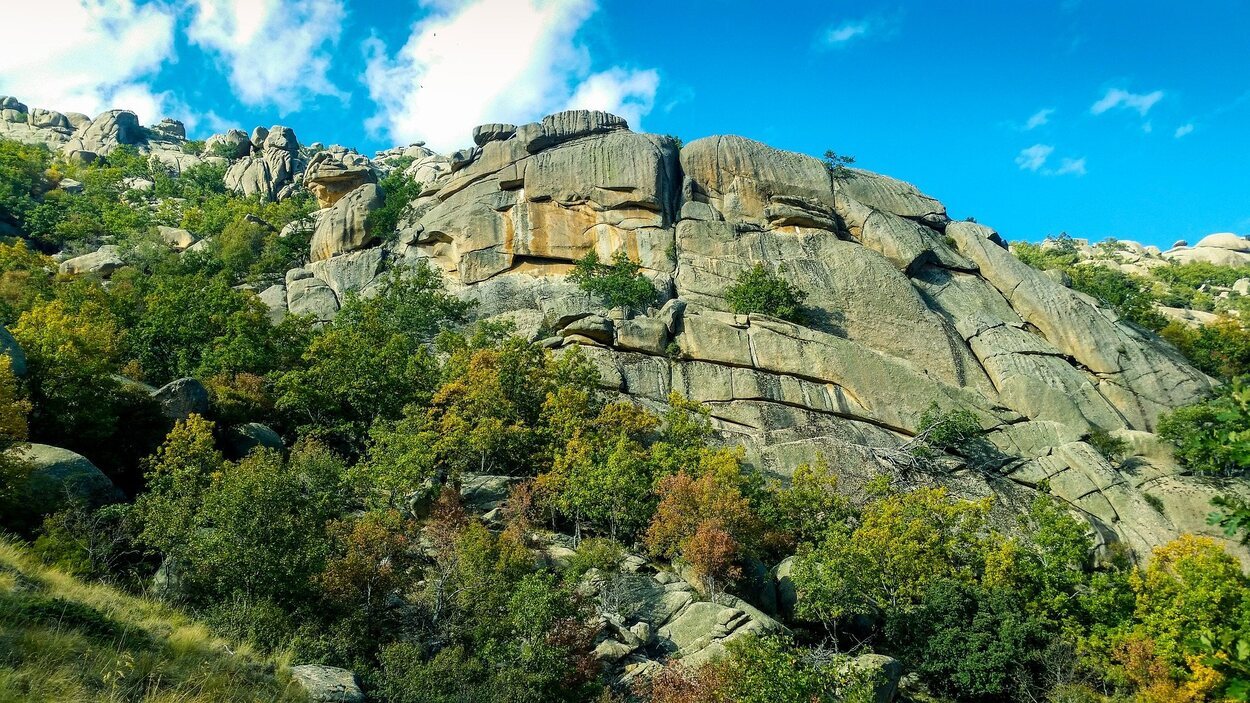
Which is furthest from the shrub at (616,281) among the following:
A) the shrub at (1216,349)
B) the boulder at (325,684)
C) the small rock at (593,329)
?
the shrub at (1216,349)

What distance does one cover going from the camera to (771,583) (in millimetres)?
30047

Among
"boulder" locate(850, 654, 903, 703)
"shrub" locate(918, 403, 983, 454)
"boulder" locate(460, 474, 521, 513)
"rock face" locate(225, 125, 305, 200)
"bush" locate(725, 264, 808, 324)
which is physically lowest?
"boulder" locate(850, 654, 903, 703)

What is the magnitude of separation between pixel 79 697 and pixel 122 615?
4.94 meters

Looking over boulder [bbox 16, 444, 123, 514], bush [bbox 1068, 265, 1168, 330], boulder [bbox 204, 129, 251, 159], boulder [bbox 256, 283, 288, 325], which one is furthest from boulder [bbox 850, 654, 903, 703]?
boulder [bbox 204, 129, 251, 159]

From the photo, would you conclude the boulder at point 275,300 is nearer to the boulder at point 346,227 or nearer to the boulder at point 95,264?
the boulder at point 346,227

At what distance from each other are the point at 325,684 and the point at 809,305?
41.2 meters

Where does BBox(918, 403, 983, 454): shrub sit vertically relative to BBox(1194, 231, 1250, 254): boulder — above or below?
below

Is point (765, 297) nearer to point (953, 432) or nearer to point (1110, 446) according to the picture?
point (953, 432)

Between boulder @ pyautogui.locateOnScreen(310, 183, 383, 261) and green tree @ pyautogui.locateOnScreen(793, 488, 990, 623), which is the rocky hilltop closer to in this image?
boulder @ pyautogui.locateOnScreen(310, 183, 383, 261)

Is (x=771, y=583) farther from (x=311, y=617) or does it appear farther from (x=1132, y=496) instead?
(x=1132, y=496)

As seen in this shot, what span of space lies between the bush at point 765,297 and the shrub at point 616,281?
5325 mm

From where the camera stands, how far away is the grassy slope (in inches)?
476

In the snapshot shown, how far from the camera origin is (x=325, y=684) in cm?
1555

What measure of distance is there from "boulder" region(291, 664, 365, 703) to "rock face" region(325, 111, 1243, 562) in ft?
59.4
